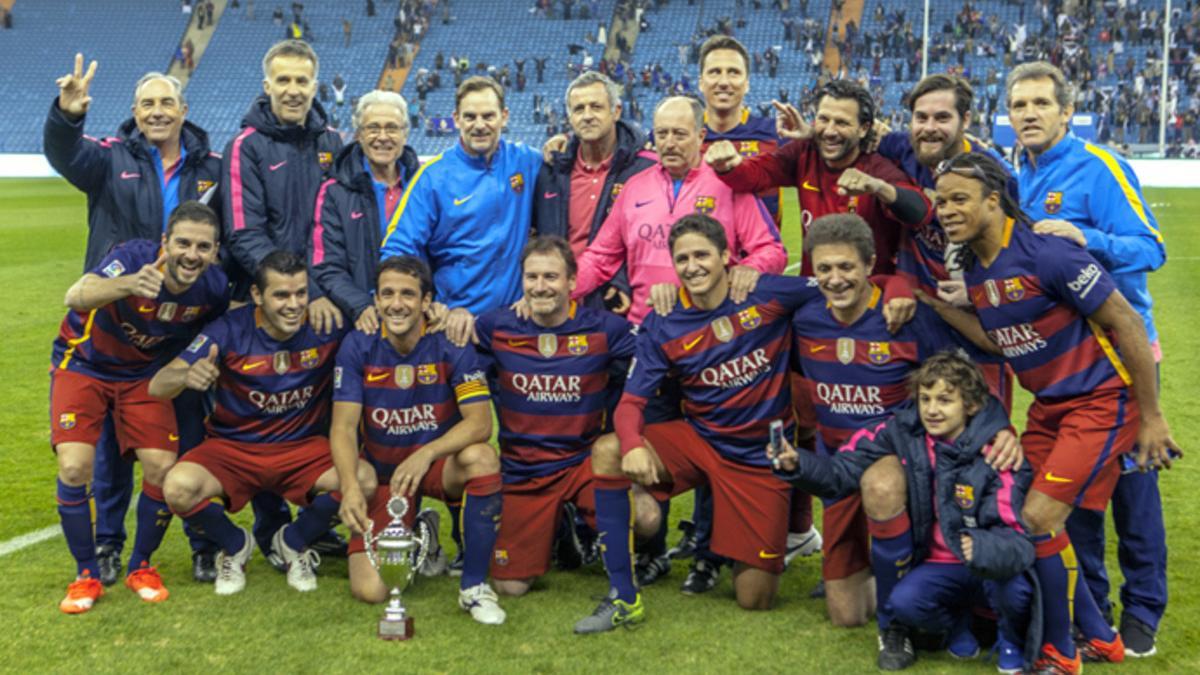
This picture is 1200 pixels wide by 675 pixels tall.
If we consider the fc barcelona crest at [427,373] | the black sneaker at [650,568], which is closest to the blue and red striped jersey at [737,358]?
the black sneaker at [650,568]

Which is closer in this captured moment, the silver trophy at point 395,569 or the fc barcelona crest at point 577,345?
the silver trophy at point 395,569

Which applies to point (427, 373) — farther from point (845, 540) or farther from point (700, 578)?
point (845, 540)

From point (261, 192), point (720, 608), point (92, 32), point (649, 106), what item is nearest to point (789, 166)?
point (720, 608)

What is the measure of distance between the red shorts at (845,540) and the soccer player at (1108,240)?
2.50 ft

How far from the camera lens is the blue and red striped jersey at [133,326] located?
536 cm

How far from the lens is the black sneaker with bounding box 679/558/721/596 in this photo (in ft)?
17.3

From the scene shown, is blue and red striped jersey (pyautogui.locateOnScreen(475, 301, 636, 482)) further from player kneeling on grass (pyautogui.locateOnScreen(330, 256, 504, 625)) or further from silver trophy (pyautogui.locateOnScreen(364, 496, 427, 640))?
silver trophy (pyautogui.locateOnScreen(364, 496, 427, 640))

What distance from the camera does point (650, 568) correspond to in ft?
17.9

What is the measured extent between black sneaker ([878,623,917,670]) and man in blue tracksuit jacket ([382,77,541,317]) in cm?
238

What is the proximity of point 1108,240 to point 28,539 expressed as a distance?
4.92 m

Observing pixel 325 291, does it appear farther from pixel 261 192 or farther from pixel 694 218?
pixel 694 218

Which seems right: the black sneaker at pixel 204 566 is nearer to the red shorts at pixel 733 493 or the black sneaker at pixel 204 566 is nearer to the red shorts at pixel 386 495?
the red shorts at pixel 386 495

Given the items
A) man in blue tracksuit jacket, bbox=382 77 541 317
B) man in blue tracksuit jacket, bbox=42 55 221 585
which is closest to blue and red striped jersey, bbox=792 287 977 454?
man in blue tracksuit jacket, bbox=382 77 541 317

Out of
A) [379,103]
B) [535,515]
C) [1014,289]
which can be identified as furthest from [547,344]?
[1014,289]
